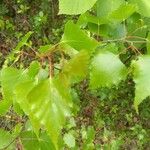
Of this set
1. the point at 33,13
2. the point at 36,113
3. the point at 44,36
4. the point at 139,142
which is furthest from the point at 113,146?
the point at 36,113

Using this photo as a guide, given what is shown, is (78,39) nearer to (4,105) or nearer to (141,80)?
(141,80)

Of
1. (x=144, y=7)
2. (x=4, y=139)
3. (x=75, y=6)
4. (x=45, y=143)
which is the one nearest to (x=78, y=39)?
(x=75, y=6)

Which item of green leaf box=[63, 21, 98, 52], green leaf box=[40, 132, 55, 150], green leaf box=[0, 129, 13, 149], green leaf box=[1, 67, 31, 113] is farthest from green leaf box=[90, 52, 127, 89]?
green leaf box=[0, 129, 13, 149]

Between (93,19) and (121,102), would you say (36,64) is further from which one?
(121,102)

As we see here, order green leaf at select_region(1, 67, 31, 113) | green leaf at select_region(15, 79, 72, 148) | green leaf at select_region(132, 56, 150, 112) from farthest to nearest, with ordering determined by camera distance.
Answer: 1. green leaf at select_region(1, 67, 31, 113)
2. green leaf at select_region(132, 56, 150, 112)
3. green leaf at select_region(15, 79, 72, 148)

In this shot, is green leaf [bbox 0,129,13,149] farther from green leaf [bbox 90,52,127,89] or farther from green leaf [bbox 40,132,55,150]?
green leaf [bbox 90,52,127,89]

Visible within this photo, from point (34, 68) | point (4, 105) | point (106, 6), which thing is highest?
point (106, 6)

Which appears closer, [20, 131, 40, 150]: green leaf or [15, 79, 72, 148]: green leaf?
[15, 79, 72, 148]: green leaf
